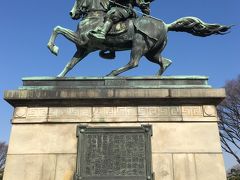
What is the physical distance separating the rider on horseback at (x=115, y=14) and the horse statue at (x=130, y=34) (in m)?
0.14

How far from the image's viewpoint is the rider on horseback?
7.60m

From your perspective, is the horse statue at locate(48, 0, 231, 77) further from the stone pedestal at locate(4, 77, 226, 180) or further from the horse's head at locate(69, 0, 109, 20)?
the stone pedestal at locate(4, 77, 226, 180)

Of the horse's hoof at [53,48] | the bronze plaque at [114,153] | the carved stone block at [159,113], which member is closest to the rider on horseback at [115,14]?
the horse's hoof at [53,48]

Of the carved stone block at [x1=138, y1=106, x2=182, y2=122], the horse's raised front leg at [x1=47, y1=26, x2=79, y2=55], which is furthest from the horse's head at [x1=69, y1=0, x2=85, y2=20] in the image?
the carved stone block at [x1=138, y1=106, x2=182, y2=122]

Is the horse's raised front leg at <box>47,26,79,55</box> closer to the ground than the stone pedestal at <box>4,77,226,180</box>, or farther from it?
farther from it

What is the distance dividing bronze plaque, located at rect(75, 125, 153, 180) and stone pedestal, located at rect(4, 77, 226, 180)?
18cm

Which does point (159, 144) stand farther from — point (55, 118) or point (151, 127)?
point (55, 118)

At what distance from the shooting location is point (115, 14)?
797 centimetres

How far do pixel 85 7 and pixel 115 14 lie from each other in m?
1.12

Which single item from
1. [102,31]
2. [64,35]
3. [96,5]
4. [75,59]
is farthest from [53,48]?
[96,5]

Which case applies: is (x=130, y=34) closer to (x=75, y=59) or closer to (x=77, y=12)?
(x=75, y=59)

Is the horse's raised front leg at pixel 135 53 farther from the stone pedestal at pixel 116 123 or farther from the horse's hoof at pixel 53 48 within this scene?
the horse's hoof at pixel 53 48

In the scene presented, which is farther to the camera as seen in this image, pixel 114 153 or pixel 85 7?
pixel 85 7

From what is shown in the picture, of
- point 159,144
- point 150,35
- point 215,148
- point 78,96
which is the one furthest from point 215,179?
point 150,35
